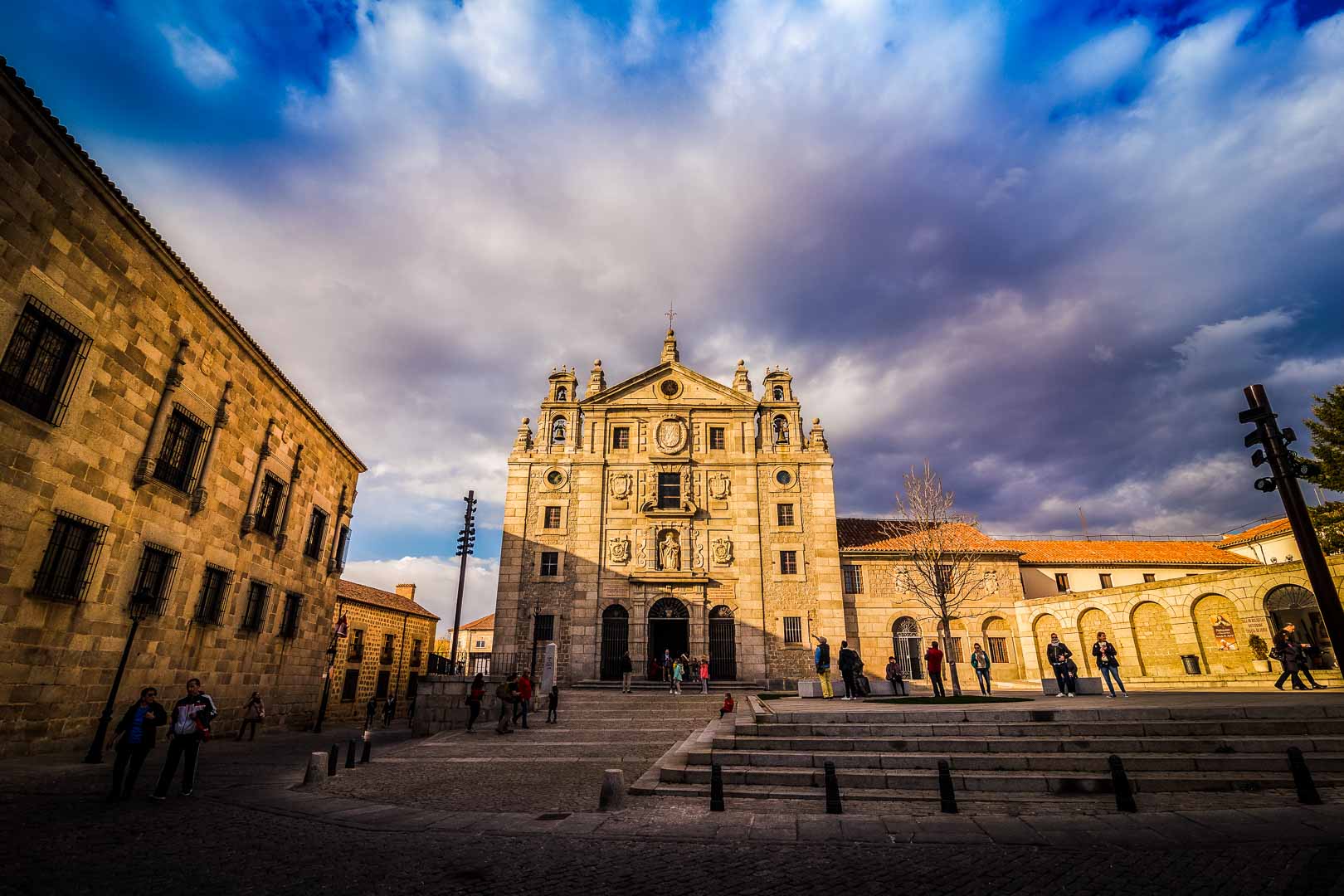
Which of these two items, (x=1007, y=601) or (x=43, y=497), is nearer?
(x=43, y=497)

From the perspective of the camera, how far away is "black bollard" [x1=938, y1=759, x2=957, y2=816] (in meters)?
7.88

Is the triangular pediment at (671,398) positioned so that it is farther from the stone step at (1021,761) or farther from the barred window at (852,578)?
the stone step at (1021,761)

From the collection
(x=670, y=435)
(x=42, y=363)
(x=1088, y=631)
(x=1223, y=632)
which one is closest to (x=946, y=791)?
(x=42, y=363)

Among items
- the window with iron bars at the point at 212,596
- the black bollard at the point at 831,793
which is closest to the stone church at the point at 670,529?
the window with iron bars at the point at 212,596

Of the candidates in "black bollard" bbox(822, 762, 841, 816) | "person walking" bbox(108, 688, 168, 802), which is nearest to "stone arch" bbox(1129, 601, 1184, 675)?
"black bollard" bbox(822, 762, 841, 816)

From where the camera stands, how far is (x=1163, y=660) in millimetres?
25516

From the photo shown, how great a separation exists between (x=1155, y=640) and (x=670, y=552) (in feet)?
70.5

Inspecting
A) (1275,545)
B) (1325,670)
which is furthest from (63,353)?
(1275,545)

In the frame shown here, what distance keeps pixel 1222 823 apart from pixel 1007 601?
90.9 feet

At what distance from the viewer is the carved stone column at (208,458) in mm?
15164

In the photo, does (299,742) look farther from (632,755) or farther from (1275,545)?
(1275,545)

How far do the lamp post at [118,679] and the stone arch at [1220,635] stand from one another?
111 ft

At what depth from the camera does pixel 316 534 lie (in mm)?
22500

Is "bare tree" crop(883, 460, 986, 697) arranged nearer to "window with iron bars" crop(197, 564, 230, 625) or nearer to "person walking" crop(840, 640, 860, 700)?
"person walking" crop(840, 640, 860, 700)
